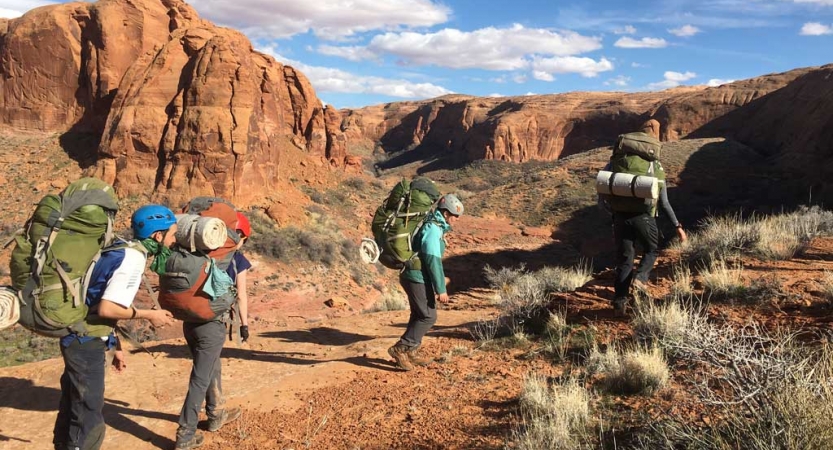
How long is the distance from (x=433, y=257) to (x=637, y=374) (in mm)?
2206

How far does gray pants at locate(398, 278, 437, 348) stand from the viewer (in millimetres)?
5512

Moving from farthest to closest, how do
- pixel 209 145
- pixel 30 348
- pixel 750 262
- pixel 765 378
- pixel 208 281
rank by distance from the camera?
pixel 209 145
pixel 30 348
pixel 750 262
pixel 208 281
pixel 765 378

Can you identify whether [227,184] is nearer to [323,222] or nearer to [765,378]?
[323,222]

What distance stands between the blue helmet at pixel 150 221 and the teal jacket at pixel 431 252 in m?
2.47

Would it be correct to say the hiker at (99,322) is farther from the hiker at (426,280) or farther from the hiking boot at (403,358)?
the hiking boot at (403,358)

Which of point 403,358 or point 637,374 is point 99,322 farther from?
point 637,374

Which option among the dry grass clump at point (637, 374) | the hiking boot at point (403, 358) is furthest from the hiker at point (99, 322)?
the dry grass clump at point (637, 374)

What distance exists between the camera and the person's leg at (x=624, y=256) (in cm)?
560

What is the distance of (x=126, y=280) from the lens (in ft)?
11.2

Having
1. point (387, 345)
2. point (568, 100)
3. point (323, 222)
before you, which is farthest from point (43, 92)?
point (568, 100)

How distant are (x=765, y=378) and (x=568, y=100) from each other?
63278 millimetres

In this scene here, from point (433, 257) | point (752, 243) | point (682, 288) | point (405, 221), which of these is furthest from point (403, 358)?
point (752, 243)

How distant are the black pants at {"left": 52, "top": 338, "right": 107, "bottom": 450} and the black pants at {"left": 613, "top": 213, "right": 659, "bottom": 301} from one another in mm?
4985

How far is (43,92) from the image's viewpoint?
2491cm
